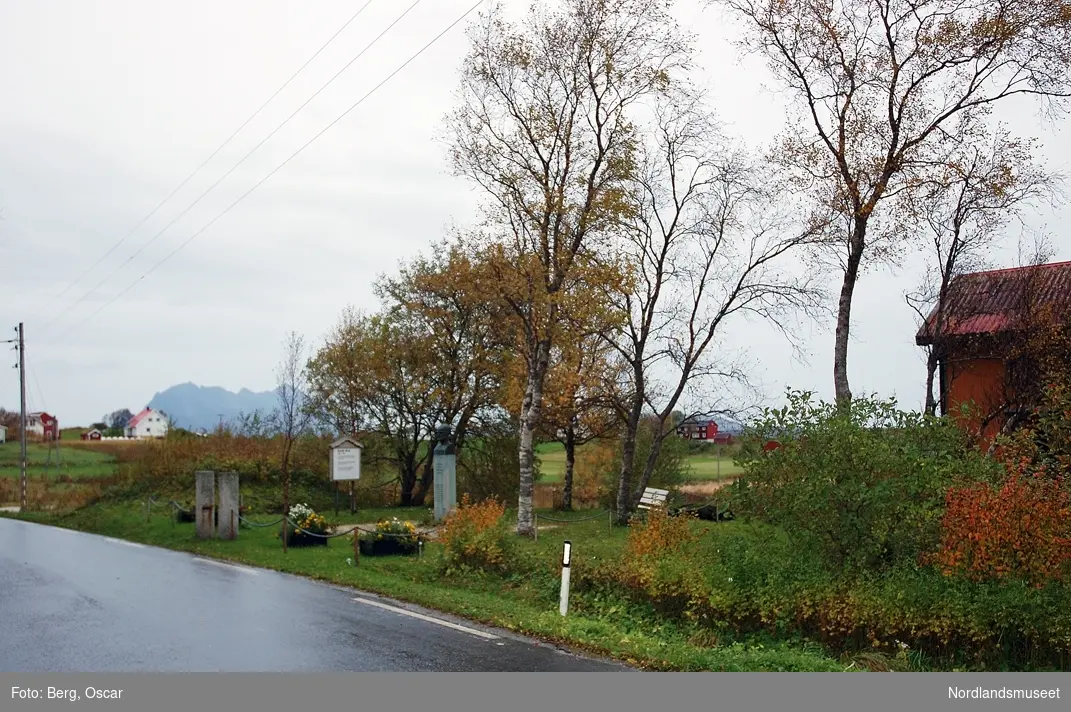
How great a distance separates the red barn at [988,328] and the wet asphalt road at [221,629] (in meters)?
20.6

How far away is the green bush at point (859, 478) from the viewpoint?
40.3ft

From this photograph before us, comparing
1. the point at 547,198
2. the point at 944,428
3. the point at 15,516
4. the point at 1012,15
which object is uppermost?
the point at 1012,15

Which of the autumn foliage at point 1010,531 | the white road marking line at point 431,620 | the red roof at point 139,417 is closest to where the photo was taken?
the autumn foliage at point 1010,531

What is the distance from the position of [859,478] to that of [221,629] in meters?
8.36

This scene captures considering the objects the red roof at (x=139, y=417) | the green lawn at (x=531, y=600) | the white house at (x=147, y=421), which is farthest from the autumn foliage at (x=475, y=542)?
the white house at (x=147, y=421)

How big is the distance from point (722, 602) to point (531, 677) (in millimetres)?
4134

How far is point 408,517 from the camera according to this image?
32.0 metres

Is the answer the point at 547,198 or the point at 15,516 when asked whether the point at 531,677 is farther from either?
the point at 15,516

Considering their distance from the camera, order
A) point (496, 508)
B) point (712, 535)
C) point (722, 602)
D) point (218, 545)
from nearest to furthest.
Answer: point (722, 602)
point (712, 535)
point (496, 508)
point (218, 545)

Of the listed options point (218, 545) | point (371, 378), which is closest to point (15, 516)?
point (371, 378)

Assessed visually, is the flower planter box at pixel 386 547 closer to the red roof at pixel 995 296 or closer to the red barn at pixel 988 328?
the red barn at pixel 988 328

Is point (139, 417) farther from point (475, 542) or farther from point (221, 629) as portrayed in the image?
point (221, 629)

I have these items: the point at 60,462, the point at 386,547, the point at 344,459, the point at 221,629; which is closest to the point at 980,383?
the point at 344,459

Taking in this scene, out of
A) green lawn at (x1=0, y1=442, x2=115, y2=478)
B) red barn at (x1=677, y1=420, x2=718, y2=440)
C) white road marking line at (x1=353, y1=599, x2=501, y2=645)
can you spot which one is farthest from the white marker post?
green lawn at (x1=0, y1=442, x2=115, y2=478)
